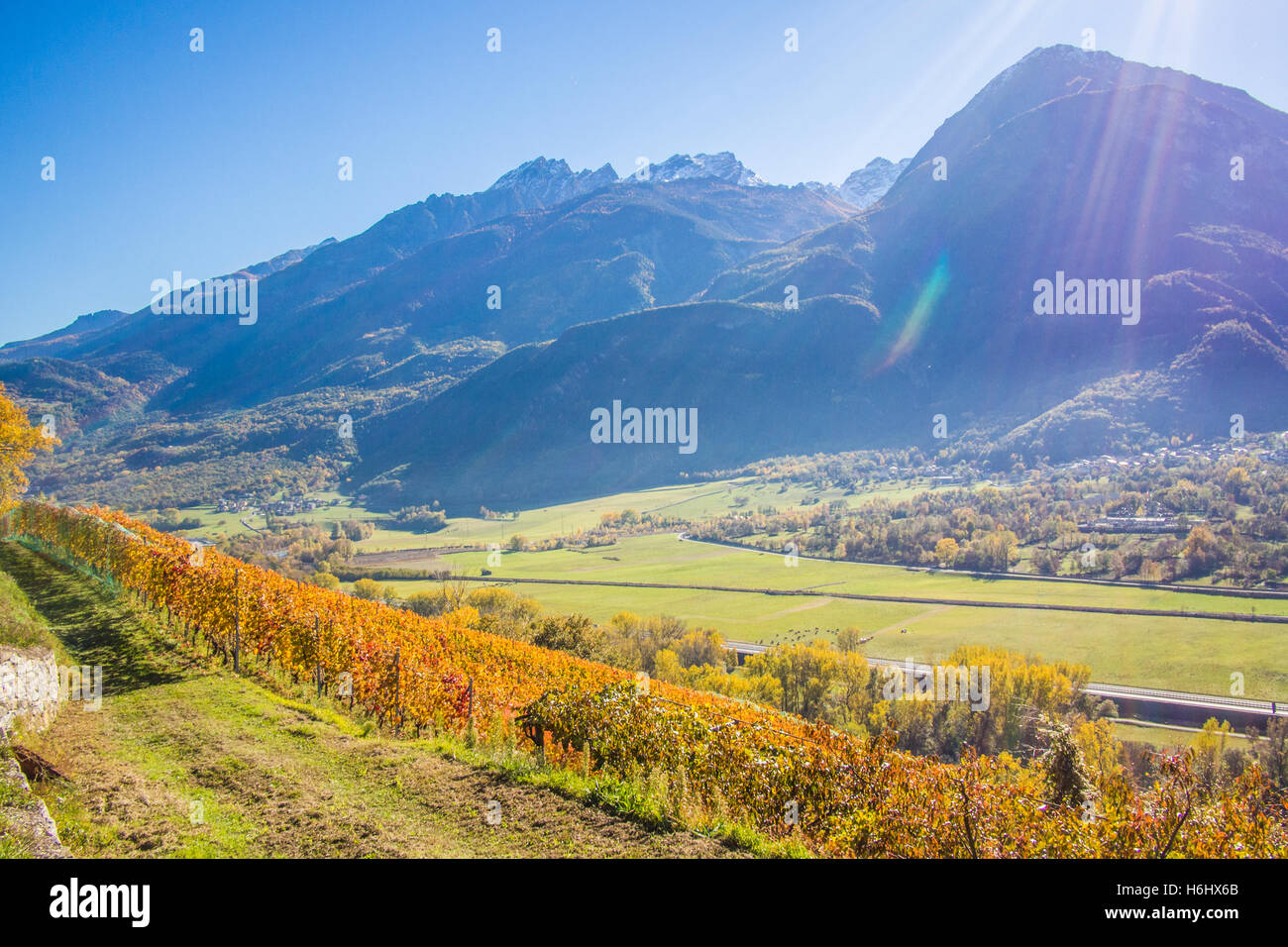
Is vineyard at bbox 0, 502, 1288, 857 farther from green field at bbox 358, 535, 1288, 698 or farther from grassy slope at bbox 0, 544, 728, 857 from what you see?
green field at bbox 358, 535, 1288, 698

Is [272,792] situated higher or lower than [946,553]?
higher

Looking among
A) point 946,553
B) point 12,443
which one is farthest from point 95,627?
point 946,553

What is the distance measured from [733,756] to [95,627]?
705 inches

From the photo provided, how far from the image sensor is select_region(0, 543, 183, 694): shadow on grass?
14.6 m

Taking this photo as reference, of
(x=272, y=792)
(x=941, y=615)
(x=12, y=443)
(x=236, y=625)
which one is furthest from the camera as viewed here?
(x=941, y=615)

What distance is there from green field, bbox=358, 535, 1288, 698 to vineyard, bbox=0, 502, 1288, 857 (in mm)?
68548

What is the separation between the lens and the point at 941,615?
3533 inches

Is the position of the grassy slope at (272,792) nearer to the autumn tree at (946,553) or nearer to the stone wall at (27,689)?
the stone wall at (27,689)

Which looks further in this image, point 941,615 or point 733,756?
point 941,615

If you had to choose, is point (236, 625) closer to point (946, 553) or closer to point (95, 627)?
point (95, 627)

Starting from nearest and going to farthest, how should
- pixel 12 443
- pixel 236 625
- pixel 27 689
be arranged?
pixel 27 689
pixel 236 625
pixel 12 443

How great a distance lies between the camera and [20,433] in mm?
37344
